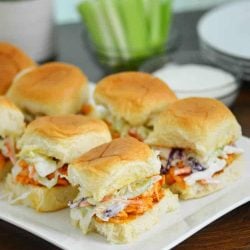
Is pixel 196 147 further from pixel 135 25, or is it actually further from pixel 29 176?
pixel 135 25

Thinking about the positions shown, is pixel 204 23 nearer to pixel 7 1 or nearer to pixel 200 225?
pixel 7 1

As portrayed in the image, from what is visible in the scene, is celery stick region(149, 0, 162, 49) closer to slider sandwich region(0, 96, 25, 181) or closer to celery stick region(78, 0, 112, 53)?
celery stick region(78, 0, 112, 53)

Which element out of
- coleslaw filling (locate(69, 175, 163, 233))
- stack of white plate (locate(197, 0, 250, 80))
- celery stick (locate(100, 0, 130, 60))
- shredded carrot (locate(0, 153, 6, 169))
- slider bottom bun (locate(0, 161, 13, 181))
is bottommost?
stack of white plate (locate(197, 0, 250, 80))

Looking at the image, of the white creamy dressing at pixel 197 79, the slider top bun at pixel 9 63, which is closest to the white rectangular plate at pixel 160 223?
the white creamy dressing at pixel 197 79

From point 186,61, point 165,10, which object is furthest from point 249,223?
point 165,10

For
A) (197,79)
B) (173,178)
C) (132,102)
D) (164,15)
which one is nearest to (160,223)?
(173,178)

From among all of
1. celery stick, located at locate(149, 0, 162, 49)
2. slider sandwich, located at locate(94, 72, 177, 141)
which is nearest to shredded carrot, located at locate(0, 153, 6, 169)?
slider sandwich, located at locate(94, 72, 177, 141)
